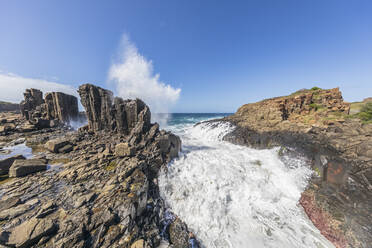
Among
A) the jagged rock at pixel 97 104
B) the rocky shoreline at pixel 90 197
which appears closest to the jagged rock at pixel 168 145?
the rocky shoreline at pixel 90 197

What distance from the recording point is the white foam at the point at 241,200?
18.9 feet

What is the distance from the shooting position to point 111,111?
42.2ft

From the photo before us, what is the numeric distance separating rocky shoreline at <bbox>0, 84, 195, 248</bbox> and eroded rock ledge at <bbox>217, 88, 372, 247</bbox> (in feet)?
27.9

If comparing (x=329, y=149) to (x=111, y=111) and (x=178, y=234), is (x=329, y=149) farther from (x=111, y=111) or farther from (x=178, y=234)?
(x=111, y=111)

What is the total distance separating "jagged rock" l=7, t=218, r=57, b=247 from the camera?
3.34 m

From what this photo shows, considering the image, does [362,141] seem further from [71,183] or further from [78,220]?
[71,183]

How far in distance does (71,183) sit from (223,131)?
64.2 ft

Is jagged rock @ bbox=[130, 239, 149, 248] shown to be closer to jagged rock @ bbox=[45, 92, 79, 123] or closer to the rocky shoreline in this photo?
the rocky shoreline

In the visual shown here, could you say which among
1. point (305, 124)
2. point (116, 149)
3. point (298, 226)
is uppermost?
point (305, 124)

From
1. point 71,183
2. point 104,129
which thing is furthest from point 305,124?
point 104,129

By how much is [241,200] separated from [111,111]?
48.5ft

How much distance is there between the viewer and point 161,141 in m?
10.3

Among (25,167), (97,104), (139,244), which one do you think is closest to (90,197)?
(139,244)

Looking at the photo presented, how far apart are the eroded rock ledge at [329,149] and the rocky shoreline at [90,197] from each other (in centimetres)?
852
